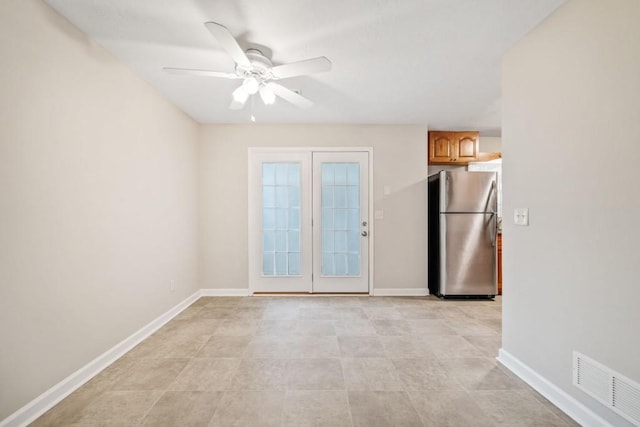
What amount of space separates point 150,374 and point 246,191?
2.41 metres

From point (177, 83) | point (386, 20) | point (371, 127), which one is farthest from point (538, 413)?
point (177, 83)

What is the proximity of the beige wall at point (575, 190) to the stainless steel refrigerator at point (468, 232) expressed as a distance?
1.59 m

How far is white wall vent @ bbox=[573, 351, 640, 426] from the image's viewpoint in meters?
1.29

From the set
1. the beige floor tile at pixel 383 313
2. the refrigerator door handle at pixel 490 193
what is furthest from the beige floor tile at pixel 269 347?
the refrigerator door handle at pixel 490 193

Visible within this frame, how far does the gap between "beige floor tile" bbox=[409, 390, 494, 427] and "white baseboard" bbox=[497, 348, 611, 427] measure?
452 millimetres

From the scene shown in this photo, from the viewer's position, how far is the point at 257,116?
3615mm

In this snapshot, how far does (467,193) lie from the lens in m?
3.70

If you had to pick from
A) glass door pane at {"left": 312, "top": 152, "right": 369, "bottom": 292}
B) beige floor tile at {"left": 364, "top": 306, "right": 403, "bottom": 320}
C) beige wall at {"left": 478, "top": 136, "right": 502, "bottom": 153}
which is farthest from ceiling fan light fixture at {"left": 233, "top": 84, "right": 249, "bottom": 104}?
beige wall at {"left": 478, "top": 136, "right": 502, "bottom": 153}

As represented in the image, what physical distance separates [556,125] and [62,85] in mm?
3006

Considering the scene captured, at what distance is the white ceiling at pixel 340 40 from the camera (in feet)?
5.65

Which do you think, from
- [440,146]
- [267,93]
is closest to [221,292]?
[267,93]

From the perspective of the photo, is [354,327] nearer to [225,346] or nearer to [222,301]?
[225,346]

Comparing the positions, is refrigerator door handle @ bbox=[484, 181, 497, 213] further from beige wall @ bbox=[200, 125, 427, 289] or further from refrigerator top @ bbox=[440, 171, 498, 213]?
beige wall @ bbox=[200, 125, 427, 289]

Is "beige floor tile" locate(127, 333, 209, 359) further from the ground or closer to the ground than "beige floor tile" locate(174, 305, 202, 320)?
further from the ground
